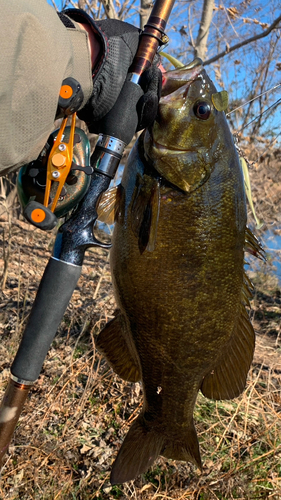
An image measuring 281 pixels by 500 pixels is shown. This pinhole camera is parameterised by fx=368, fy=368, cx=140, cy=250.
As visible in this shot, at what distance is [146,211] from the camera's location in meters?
1.65

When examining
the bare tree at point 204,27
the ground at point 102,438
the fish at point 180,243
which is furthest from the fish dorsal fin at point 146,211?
the bare tree at point 204,27

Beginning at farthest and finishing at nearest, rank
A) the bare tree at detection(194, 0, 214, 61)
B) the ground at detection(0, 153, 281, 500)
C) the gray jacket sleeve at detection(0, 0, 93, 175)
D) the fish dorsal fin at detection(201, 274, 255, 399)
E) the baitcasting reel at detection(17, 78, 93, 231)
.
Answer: the bare tree at detection(194, 0, 214, 61) → the ground at detection(0, 153, 281, 500) → the fish dorsal fin at detection(201, 274, 255, 399) → the baitcasting reel at detection(17, 78, 93, 231) → the gray jacket sleeve at detection(0, 0, 93, 175)

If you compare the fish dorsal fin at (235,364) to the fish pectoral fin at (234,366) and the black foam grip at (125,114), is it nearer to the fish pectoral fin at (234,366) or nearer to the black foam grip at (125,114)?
the fish pectoral fin at (234,366)

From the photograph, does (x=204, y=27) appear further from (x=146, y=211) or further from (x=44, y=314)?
(x=44, y=314)

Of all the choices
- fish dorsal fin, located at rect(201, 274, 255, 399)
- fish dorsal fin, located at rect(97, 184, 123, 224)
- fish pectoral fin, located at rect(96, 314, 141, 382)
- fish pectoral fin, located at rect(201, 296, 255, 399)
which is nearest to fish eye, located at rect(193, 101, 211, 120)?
fish dorsal fin, located at rect(97, 184, 123, 224)

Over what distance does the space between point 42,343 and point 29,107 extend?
100 cm

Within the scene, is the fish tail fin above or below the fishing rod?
below

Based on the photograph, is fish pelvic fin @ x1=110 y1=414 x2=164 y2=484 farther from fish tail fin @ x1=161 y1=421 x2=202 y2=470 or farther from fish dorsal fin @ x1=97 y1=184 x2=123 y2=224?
fish dorsal fin @ x1=97 y1=184 x2=123 y2=224

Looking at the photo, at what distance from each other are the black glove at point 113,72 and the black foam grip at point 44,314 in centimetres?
70

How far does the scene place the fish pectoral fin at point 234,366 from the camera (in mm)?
1858

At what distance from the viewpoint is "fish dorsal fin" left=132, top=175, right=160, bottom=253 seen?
1638 millimetres

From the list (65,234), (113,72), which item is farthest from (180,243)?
(113,72)

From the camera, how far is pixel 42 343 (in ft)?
5.44

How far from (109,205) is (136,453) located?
125cm
